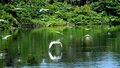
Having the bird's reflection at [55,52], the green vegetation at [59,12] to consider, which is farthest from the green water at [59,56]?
the green vegetation at [59,12]

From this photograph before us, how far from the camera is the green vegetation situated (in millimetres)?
83250

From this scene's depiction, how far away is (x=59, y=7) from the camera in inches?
3907

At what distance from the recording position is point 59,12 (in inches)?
3720

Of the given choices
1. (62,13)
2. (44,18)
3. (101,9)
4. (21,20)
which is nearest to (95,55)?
(21,20)

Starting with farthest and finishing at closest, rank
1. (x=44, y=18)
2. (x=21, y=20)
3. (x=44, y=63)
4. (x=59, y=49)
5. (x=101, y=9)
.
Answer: (x=101, y=9)
(x=44, y=18)
(x=21, y=20)
(x=59, y=49)
(x=44, y=63)

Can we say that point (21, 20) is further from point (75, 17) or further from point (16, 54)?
point (16, 54)

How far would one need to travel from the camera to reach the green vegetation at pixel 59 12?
83.2 metres

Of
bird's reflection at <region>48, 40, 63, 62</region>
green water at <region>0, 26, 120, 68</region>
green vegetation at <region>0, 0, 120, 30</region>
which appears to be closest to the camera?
green water at <region>0, 26, 120, 68</region>

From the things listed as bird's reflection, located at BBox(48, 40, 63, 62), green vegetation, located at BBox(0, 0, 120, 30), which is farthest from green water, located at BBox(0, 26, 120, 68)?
green vegetation, located at BBox(0, 0, 120, 30)

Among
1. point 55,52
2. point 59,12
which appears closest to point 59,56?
point 55,52

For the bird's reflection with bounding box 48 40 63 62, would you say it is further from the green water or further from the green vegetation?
the green vegetation

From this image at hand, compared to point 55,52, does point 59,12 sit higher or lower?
higher

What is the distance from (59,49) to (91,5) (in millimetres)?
64432

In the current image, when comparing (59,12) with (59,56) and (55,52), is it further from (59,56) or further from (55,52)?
(59,56)
